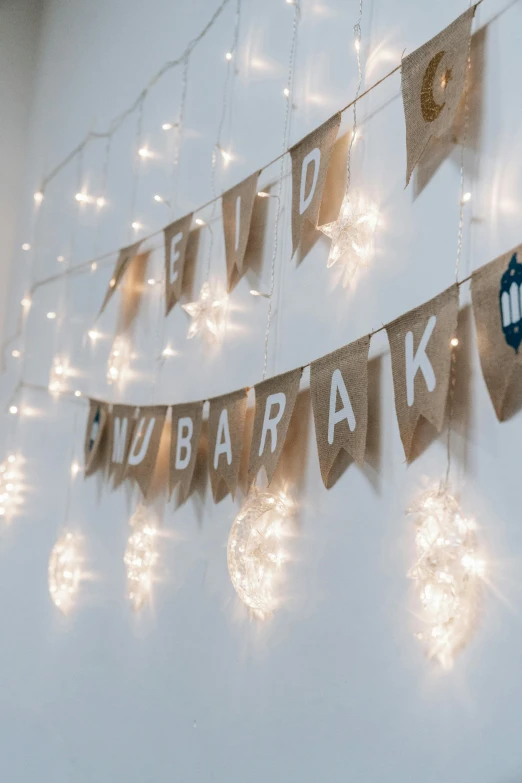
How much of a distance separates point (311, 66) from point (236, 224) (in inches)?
14.4

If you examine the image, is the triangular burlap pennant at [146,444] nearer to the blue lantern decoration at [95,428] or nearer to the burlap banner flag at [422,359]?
the blue lantern decoration at [95,428]

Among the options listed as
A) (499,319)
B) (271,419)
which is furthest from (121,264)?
(499,319)

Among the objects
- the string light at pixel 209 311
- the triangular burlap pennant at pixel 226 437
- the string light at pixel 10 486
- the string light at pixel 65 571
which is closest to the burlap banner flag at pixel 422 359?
the triangular burlap pennant at pixel 226 437

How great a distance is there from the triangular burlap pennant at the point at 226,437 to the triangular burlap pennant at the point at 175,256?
456 millimetres

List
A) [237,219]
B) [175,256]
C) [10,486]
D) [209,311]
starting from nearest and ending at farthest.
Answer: [237,219]
[209,311]
[175,256]
[10,486]

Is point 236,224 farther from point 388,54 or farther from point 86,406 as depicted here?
point 86,406

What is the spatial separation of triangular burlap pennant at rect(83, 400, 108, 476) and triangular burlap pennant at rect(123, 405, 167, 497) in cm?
25

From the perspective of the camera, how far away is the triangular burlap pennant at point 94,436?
2.39 metres

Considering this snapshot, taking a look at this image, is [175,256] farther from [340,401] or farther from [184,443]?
[340,401]

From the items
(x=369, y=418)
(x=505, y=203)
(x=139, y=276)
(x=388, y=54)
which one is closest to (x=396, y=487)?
(x=369, y=418)

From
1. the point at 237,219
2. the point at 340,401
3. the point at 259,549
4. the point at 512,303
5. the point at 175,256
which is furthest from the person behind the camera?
the point at 175,256

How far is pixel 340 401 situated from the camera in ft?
4.69

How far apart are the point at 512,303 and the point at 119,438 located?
1.39 meters

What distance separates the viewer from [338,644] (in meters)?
1.43
